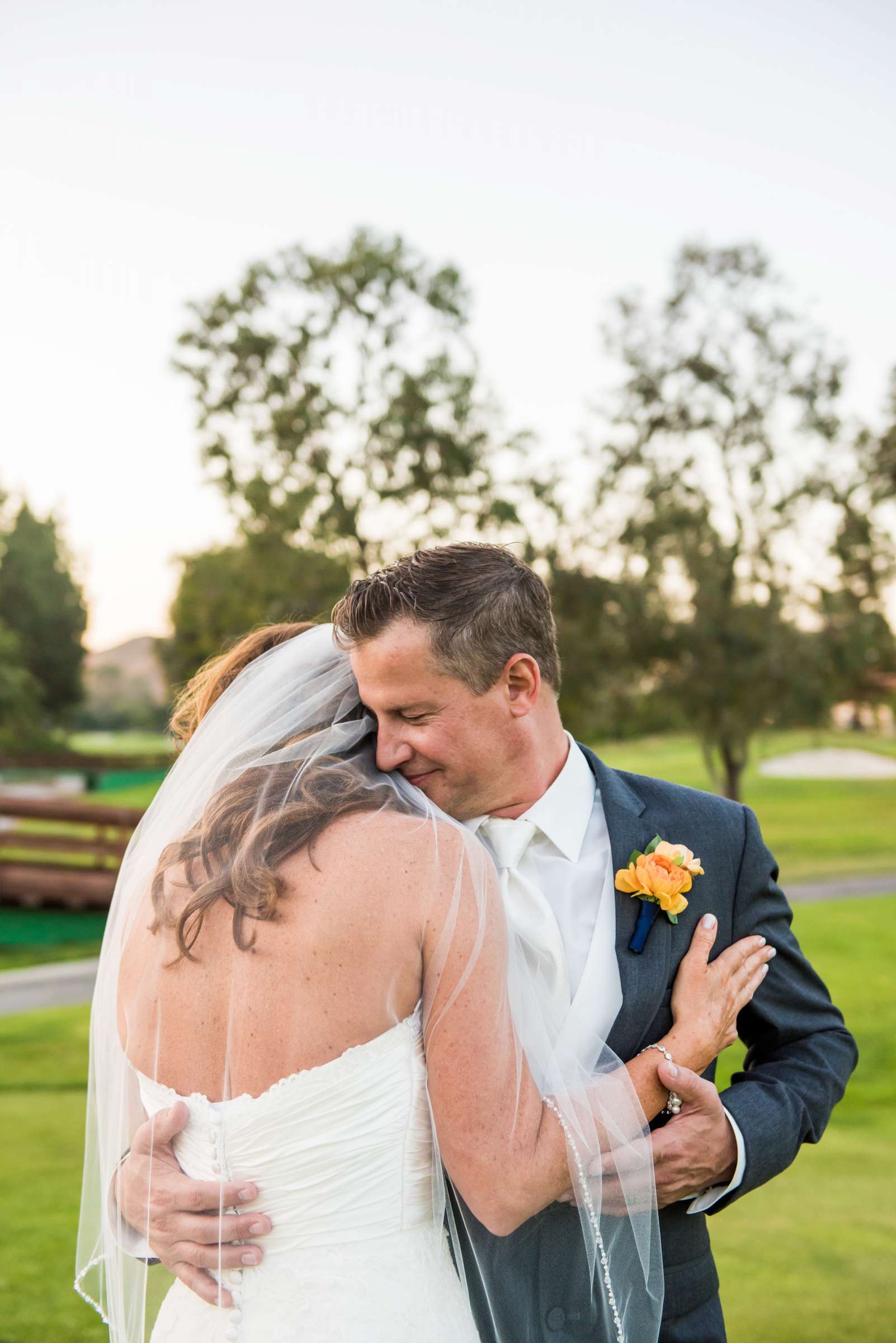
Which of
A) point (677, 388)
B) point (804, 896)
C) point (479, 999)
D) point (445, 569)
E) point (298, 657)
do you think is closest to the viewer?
point (479, 999)

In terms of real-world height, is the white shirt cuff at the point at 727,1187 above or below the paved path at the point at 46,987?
above

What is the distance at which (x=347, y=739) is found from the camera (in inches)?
87.7

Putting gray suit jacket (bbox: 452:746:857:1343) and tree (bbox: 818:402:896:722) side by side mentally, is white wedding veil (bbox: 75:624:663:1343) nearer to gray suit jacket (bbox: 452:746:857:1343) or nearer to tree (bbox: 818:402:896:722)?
gray suit jacket (bbox: 452:746:857:1343)

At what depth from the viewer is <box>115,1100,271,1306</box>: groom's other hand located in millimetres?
1932

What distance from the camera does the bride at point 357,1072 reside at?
1.81 meters

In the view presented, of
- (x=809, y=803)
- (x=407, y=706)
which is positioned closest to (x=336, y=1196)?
(x=407, y=706)

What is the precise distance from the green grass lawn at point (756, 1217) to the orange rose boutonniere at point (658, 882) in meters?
2.72

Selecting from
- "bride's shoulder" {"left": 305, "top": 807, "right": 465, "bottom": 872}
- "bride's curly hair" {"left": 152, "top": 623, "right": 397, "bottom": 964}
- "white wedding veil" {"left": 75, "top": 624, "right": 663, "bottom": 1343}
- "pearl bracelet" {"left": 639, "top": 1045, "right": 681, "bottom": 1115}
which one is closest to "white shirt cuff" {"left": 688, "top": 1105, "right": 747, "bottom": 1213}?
"pearl bracelet" {"left": 639, "top": 1045, "right": 681, "bottom": 1115}

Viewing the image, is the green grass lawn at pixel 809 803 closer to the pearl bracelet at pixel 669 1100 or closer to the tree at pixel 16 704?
the pearl bracelet at pixel 669 1100

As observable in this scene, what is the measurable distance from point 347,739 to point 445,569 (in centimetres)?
40

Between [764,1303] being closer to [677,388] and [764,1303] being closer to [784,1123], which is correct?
[784,1123]

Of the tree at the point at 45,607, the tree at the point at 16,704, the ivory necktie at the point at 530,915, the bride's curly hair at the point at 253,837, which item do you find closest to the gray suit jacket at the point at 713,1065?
the ivory necktie at the point at 530,915

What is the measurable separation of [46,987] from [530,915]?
34.2 ft

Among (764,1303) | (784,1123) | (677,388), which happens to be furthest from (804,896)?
(784,1123)
